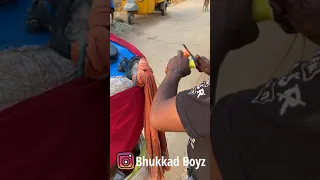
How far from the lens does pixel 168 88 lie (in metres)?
0.69

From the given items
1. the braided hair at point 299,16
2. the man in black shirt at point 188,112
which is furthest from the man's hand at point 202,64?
the braided hair at point 299,16

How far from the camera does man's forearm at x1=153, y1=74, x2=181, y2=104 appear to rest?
0.68 m

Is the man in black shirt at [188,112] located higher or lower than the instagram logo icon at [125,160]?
higher

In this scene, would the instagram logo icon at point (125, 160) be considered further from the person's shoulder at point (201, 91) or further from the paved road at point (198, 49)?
the person's shoulder at point (201, 91)

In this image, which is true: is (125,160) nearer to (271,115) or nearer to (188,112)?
(188,112)

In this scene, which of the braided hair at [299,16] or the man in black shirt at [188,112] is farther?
the man in black shirt at [188,112]

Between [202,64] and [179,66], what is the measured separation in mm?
69

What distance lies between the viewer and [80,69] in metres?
0.69

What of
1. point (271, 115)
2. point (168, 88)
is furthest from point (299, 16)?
point (168, 88)

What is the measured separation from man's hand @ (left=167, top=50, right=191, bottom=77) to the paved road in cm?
2

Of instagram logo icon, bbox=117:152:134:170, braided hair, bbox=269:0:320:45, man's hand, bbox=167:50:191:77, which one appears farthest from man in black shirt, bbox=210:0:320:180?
instagram logo icon, bbox=117:152:134:170

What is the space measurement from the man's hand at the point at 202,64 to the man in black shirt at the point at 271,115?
1.3 inches

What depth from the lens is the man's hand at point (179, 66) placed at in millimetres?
674

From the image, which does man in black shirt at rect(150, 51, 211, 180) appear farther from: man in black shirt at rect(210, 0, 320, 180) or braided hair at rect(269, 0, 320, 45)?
braided hair at rect(269, 0, 320, 45)
